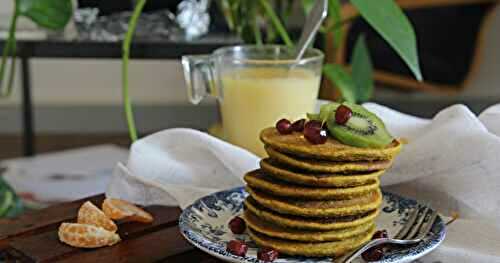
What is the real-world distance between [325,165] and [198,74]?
1.24ft

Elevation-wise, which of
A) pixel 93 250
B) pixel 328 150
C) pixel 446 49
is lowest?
pixel 446 49

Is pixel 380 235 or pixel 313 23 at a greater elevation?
pixel 313 23

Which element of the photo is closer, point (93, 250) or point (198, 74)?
point (93, 250)

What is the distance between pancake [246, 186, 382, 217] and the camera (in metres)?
0.61

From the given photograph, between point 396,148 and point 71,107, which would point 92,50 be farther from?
point 71,107

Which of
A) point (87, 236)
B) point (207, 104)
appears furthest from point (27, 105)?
point (207, 104)

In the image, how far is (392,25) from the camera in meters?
0.86

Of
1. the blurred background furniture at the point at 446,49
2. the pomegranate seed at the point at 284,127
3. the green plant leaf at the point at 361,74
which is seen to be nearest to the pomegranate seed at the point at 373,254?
the pomegranate seed at the point at 284,127

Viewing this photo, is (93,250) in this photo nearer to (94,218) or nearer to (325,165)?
(94,218)

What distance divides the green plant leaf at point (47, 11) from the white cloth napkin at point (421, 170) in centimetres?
29

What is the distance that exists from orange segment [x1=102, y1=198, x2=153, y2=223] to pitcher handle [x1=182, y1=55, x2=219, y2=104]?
23 cm

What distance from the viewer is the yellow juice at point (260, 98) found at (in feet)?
3.10

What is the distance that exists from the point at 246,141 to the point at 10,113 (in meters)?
1.94

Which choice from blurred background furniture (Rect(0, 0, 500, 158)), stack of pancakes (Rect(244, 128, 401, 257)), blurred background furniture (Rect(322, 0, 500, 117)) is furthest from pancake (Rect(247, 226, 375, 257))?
blurred background furniture (Rect(322, 0, 500, 117))
